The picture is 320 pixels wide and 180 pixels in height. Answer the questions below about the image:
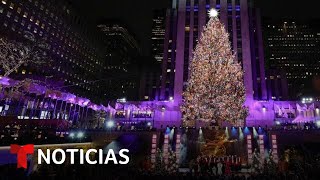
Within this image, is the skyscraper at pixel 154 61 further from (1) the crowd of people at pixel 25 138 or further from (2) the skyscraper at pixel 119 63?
(1) the crowd of people at pixel 25 138

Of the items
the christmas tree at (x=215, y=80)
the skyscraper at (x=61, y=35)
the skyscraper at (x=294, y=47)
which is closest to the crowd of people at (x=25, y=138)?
the christmas tree at (x=215, y=80)

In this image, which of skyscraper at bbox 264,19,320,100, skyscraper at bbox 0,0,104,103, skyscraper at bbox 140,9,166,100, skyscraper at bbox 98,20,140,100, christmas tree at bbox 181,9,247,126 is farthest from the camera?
skyscraper at bbox 264,19,320,100

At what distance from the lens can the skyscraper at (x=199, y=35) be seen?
5966 cm

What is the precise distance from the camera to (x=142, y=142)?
3228 cm

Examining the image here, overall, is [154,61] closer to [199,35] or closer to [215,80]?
[199,35]

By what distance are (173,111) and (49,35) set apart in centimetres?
3914

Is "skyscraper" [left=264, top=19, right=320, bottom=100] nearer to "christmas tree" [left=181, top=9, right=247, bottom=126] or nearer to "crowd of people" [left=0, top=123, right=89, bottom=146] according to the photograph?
"christmas tree" [left=181, top=9, right=247, bottom=126]

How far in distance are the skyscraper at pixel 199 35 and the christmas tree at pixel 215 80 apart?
86.0 feet

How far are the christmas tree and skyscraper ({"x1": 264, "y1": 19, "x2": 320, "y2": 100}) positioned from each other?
113 m

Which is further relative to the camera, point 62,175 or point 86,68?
point 86,68

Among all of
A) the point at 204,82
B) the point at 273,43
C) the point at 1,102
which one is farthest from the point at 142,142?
the point at 273,43

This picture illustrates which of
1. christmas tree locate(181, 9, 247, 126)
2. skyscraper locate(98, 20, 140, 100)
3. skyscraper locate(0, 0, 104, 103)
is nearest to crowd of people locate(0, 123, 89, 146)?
christmas tree locate(181, 9, 247, 126)

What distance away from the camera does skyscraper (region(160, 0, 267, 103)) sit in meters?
59.7

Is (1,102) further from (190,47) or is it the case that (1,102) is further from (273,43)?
(273,43)
